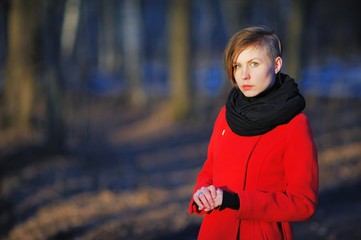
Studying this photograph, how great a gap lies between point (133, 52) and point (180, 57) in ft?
18.6

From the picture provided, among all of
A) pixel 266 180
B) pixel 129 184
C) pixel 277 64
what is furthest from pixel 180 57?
pixel 266 180

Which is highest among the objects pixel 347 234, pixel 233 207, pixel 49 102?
pixel 233 207

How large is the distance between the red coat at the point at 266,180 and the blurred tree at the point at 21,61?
11.1m

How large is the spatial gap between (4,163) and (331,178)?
6.22m

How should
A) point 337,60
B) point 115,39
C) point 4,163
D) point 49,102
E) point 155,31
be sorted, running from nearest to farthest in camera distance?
1. point 4,163
2. point 49,102
3. point 337,60
4. point 115,39
5. point 155,31

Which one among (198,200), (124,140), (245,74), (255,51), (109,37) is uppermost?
(255,51)

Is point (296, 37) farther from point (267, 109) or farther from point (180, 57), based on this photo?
point (267, 109)

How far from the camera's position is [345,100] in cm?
2116

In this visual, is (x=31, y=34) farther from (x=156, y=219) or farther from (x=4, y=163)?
(x=156, y=219)

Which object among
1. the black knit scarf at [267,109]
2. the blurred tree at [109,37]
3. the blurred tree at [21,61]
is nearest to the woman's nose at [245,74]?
the black knit scarf at [267,109]

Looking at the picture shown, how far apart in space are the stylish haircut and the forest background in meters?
4.22

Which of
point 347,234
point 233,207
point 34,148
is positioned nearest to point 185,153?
point 34,148

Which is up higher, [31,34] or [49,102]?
[31,34]

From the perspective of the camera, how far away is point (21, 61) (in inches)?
552
